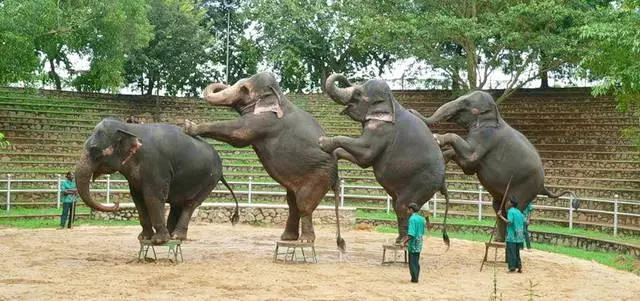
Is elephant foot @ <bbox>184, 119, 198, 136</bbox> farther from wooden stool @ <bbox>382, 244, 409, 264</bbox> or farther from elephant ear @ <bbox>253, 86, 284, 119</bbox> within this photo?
wooden stool @ <bbox>382, 244, 409, 264</bbox>

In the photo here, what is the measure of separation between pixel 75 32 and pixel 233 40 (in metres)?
17.0

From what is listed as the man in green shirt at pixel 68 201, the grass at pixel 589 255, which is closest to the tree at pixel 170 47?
the man in green shirt at pixel 68 201

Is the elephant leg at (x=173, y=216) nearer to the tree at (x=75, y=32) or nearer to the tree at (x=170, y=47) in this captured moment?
the tree at (x=75, y=32)

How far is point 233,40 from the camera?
41562 mm

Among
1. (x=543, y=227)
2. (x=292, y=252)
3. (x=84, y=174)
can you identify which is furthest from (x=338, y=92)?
(x=543, y=227)

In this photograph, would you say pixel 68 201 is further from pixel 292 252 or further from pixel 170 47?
pixel 170 47

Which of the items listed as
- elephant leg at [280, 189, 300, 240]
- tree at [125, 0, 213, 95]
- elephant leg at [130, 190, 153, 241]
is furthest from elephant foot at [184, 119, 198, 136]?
tree at [125, 0, 213, 95]

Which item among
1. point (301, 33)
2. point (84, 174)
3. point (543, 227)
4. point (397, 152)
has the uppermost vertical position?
point (301, 33)

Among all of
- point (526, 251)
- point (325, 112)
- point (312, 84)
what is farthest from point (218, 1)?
point (526, 251)

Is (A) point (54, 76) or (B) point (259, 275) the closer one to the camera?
(B) point (259, 275)

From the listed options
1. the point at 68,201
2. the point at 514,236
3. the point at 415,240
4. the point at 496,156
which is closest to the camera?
the point at 415,240

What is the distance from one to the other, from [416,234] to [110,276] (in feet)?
13.8

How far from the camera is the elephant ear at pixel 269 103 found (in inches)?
513

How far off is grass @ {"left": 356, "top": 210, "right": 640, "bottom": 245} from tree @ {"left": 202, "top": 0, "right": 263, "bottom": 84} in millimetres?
19585
